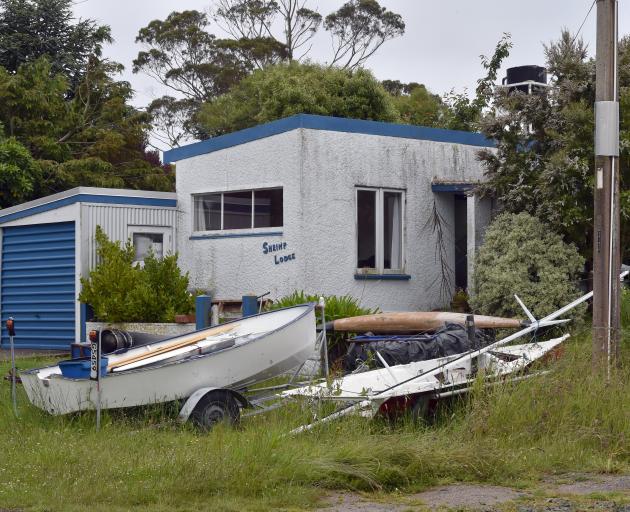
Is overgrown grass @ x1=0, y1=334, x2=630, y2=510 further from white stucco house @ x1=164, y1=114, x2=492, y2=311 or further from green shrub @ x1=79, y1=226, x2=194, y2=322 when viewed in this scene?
white stucco house @ x1=164, y1=114, x2=492, y2=311

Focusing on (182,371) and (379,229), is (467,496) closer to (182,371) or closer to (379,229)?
(182,371)

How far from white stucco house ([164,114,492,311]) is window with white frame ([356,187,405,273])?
2 centimetres

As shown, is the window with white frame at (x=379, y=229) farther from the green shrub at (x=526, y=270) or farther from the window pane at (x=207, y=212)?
the window pane at (x=207, y=212)

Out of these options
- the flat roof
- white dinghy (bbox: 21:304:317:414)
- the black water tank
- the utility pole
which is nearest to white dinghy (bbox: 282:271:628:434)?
white dinghy (bbox: 21:304:317:414)

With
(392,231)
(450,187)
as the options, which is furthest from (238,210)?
(450,187)

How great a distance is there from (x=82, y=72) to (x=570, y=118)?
83.7ft

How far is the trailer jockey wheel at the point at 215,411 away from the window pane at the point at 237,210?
7.36m

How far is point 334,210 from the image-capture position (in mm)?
16562

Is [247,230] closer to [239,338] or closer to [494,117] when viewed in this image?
[494,117]

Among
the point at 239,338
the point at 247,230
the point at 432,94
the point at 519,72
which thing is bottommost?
the point at 239,338

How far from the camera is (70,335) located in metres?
18.9

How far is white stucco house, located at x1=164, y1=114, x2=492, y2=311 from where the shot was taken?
16.4 metres

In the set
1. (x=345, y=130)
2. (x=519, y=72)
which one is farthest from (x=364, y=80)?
(x=345, y=130)

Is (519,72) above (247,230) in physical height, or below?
above
